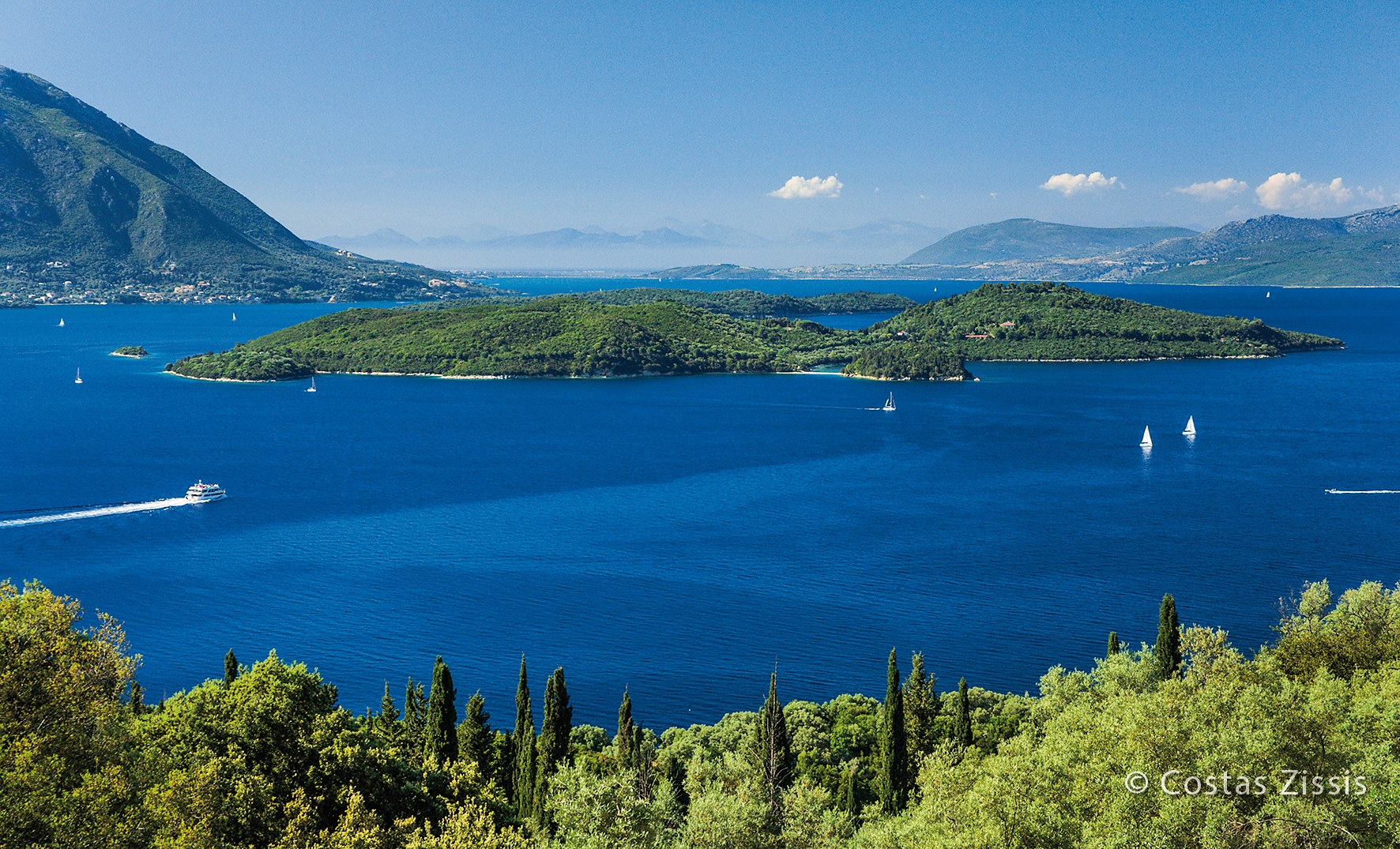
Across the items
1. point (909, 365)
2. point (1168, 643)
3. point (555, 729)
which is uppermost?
point (909, 365)

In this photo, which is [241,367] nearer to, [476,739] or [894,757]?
[476,739]

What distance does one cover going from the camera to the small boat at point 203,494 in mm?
79938

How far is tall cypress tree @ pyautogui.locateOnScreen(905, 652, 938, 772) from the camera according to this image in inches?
1521

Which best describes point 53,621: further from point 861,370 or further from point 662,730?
point 861,370

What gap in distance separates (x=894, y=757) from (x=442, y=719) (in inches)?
572

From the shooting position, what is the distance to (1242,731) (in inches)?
917

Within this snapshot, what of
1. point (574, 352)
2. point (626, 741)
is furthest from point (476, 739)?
point (574, 352)

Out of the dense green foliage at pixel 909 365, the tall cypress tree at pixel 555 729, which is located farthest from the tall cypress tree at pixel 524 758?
the dense green foliage at pixel 909 365

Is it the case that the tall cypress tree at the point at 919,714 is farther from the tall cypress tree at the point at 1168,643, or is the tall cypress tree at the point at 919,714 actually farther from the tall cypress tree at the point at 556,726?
the tall cypress tree at the point at 556,726

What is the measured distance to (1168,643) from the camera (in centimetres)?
3928

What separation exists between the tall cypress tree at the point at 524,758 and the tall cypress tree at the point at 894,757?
1085cm

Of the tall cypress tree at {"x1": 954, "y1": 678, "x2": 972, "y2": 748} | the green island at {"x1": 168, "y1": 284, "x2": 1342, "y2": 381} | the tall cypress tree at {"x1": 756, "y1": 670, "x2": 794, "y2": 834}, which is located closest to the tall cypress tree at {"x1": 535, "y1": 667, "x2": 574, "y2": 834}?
the tall cypress tree at {"x1": 756, "y1": 670, "x2": 794, "y2": 834}

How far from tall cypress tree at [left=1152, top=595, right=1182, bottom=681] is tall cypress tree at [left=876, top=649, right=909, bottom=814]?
1105 centimetres

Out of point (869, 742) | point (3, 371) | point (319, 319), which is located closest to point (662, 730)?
point (869, 742)
